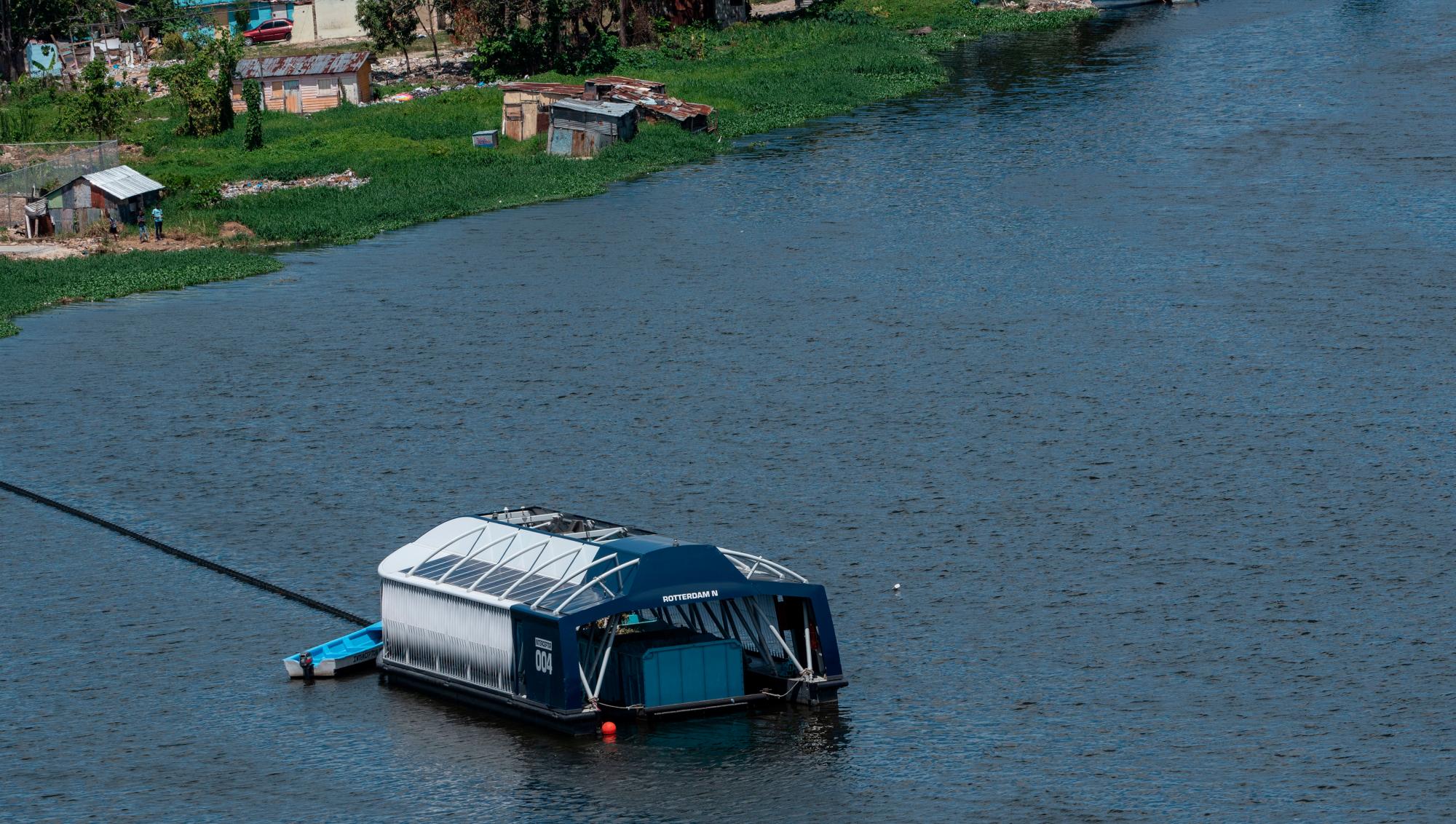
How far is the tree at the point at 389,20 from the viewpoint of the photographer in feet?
426

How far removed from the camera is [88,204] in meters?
88.1

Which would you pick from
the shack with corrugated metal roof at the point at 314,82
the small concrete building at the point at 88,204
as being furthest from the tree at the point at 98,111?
the small concrete building at the point at 88,204

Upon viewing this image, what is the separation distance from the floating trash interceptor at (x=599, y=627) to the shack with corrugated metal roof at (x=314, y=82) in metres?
88.7

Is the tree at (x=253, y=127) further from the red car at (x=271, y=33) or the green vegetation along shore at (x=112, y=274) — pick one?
the red car at (x=271, y=33)

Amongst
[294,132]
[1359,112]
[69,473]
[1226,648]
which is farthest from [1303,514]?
[294,132]

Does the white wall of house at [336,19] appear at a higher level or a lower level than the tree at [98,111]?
higher

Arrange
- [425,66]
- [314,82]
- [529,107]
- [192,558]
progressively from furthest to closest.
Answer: [425,66]
[314,82]
[529,107]
[192,558]

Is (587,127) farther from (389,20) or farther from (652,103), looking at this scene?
(389,20)

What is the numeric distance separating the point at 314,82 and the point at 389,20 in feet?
33.2

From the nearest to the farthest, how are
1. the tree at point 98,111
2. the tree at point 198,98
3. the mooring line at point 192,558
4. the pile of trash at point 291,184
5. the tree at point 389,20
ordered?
the mooring line at point 192,558 → the pile of trash at point 291,184 → the tree at point 98,111 → the tree at point 198,98 → the tree at point 389,20

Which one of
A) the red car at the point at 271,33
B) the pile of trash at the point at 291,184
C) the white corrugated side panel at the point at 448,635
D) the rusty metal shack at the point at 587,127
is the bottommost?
the white corrugated side panel at the point at 448,635

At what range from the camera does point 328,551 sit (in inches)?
1880

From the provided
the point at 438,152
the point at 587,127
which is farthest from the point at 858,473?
the point at 587,127

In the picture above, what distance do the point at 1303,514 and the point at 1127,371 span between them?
1476 cm
